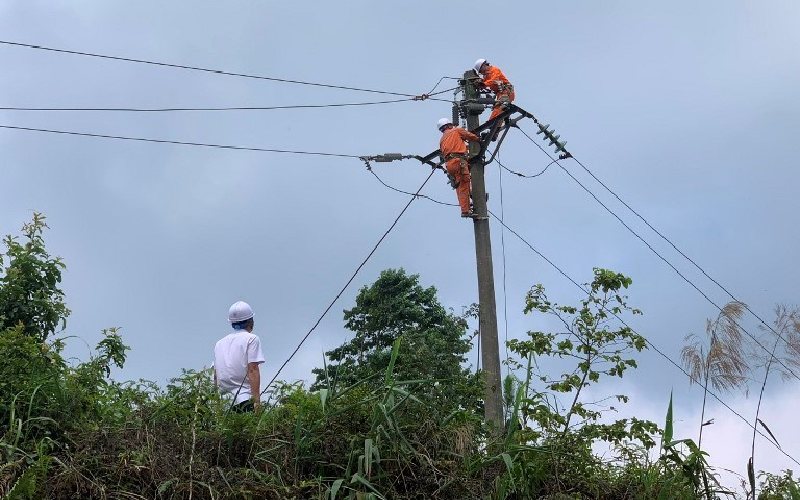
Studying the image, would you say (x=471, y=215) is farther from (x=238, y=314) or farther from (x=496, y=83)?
(x=238, y=314)

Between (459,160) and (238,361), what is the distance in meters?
7.20

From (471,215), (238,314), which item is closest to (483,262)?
(471,215)

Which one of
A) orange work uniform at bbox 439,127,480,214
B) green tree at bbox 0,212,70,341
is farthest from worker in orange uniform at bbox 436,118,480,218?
green tree at bbox 0,212,70,341

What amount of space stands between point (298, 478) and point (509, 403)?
1.23 meters

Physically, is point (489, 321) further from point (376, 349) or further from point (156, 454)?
point (156, 454)

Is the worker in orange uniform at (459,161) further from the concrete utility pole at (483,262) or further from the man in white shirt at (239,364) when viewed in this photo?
the man in white shirt at (239,364)

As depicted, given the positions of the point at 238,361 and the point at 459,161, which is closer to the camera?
the point at 238,361

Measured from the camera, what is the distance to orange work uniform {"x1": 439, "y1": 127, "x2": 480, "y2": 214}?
583 inches

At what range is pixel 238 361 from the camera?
26.6ft

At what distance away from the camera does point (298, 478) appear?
6.51m

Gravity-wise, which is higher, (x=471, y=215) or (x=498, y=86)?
(x=498, y=86)

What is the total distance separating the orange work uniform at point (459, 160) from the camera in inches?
583

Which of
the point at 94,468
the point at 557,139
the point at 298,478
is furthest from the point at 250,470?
the point at 557,139

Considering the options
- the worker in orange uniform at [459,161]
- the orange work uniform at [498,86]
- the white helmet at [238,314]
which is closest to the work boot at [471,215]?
the worker in orange uniform at [459,161]
